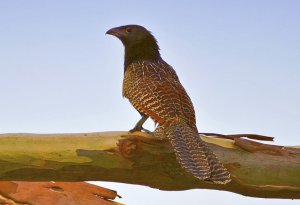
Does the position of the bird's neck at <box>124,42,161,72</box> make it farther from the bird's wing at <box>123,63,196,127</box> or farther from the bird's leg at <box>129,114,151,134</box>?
the bird's leg at <box>129,114,151,134</box>

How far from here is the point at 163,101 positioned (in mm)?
5324

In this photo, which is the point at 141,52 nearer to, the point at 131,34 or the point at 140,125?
the point at 131,34

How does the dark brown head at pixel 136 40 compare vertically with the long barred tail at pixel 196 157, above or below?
above

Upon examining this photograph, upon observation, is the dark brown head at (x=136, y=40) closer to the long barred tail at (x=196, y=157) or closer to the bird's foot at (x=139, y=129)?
the bird's foot at (x=139, y=129)

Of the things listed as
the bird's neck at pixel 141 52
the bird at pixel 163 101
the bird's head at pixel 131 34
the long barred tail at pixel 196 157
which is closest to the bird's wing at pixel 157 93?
the bird at pixel 163 101

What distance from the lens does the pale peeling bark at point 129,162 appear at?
4672mm

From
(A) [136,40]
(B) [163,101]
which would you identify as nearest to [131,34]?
(A) [136,40]

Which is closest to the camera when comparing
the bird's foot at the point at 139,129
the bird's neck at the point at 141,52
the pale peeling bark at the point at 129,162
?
the pale peeling bark at the point at 129,162

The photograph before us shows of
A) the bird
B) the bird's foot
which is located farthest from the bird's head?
the bird's foot

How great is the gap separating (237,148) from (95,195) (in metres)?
2.12

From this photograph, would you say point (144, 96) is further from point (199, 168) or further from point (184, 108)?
point (199, 168)

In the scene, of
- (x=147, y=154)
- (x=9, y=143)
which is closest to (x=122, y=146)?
(x=147, y=154)

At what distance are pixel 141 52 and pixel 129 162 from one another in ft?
8.31

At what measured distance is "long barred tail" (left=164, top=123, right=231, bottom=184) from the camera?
4.52 meters
